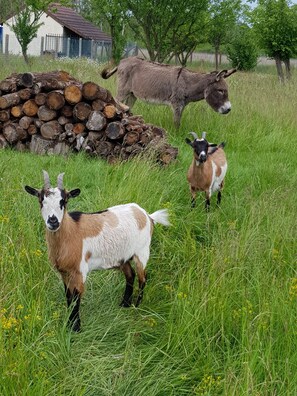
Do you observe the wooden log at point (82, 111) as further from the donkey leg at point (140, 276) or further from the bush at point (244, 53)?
the bush at point (244, 53)

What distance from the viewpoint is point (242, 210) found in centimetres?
677

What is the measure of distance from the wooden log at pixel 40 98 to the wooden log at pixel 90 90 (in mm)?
A: 595

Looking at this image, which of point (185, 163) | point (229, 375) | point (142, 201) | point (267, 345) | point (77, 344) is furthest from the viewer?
point (185, 163)

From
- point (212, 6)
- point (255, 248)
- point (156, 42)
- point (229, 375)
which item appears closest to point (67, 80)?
point (255, 248)

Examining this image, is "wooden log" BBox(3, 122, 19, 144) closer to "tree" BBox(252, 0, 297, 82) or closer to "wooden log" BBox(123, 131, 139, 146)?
"wooden log" BBox(123, 131, 139, 146)

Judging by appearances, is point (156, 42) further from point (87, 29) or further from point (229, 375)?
point (87, 29)

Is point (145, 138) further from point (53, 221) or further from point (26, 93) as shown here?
point (53, 221)

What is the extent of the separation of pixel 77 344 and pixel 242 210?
10.4 feet

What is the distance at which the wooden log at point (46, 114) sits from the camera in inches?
346

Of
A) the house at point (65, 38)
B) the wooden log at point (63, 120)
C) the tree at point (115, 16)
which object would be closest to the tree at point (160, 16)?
the tree at point (115, 16)

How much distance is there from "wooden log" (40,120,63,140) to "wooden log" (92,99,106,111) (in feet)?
1.98

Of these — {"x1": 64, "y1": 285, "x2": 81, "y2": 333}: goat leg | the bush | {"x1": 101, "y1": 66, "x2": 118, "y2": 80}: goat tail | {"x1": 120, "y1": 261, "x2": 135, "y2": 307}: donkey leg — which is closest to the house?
the bush

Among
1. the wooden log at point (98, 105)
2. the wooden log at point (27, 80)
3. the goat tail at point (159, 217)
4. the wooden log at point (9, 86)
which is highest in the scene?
the wooden log at point (27, 80)

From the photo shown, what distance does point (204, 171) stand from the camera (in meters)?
6.91
